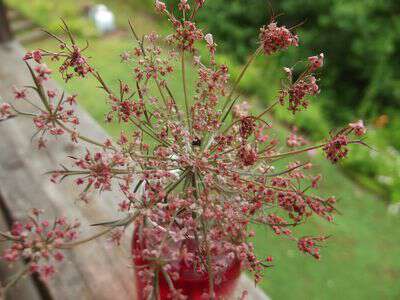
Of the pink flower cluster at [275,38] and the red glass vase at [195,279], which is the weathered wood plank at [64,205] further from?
the pink flower cluster at [275,38]

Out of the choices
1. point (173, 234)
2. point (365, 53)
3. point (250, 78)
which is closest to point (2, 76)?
point (173, 234)

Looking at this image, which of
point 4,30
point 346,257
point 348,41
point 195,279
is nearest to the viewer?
point 195,279

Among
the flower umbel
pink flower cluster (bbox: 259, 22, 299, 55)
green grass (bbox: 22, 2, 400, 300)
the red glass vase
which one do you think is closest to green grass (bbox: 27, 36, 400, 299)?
green grass (bbox: 22, 2, 400, 300)

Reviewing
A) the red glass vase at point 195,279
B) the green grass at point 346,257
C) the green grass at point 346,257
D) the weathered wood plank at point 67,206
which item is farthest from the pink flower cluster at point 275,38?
the green grass at point 346,257

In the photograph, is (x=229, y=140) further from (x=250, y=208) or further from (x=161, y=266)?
(x=161, y=266)

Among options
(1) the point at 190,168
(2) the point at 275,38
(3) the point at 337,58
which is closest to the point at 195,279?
(1) the point at 190,168

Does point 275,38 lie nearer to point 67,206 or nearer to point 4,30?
point 67,206
